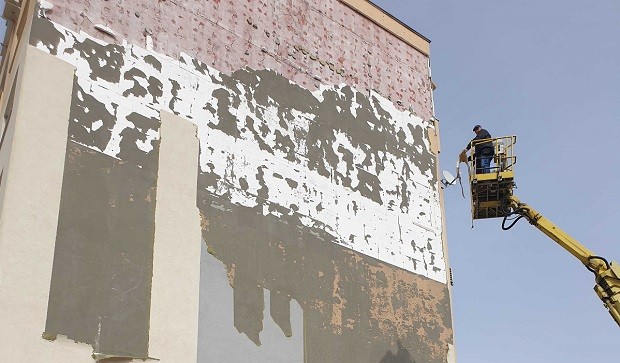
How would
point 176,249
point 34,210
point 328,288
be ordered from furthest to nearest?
point 328,288
point 176,249
point 34,210

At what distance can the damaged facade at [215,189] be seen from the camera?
12117 mm

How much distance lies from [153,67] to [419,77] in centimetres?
878

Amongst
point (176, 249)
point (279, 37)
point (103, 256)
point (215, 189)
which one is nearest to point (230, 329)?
point (176, 249)

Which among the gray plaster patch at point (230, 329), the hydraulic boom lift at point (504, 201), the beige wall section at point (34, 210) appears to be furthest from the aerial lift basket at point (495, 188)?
the beige wall section at point (34, 210)

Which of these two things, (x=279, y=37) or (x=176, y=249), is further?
(x=279, y=37)

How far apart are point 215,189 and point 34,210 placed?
368 cm

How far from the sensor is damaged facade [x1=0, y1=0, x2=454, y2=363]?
39.8 feet

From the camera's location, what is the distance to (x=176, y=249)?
44.3 ft

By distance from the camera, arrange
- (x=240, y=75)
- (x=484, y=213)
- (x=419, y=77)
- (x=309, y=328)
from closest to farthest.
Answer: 1. (x=309, y=328)
2. (x=240, y=75)
3. (x=484, y=213)
4. (x=419, y=77)

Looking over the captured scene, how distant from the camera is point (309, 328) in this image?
49.7 ft

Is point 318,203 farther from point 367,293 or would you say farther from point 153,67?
point 153,67

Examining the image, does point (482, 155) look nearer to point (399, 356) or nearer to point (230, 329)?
point (399, 356)

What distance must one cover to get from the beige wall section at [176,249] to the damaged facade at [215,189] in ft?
0.11

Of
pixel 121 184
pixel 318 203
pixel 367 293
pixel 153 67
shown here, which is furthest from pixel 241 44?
pixel 367 293
